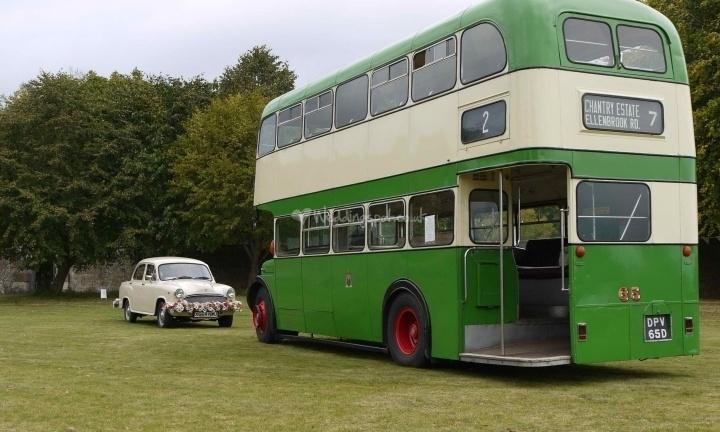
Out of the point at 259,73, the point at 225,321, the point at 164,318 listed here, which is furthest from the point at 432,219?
the point at 259,73

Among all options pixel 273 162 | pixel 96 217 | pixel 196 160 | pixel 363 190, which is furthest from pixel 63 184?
pixel 363 190

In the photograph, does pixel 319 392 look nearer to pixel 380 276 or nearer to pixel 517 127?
pixel 380 276

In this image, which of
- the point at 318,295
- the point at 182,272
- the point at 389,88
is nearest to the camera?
the point at 389,88

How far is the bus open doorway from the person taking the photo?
40.9 ft

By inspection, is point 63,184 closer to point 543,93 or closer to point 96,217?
point 96,217

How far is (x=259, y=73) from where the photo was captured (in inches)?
2222

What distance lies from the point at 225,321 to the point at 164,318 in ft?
4.90

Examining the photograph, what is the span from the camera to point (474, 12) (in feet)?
40.8

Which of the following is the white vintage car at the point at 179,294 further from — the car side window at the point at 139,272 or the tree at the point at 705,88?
the tree at the point at 705,88

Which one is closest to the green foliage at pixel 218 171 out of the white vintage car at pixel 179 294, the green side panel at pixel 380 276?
the white vintage car at pixel 179 294

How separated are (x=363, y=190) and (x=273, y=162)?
3834 mm

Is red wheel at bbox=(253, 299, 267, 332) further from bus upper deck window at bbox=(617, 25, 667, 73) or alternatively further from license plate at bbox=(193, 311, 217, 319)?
bus upper deck window at bbox=(617, 25, 667, 73)

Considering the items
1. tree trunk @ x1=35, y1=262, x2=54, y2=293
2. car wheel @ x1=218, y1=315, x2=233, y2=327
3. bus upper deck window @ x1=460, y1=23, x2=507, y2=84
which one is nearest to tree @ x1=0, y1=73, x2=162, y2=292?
tree trunk @ x1=35, y1=262, x2=54, y2=293

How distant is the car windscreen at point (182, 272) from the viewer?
942 inches
